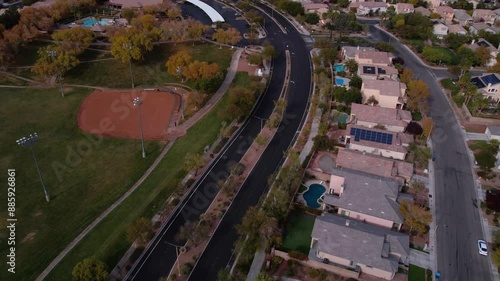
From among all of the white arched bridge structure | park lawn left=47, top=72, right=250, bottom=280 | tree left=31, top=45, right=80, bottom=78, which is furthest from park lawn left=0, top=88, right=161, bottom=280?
the white arched bridge structure

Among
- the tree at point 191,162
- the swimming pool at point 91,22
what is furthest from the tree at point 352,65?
the swimming pool at point 91,22

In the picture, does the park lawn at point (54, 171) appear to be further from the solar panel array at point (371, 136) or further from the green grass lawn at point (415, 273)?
the green grass lawn at point (415, 273)

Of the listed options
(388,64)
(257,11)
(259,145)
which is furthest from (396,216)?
(257,11)

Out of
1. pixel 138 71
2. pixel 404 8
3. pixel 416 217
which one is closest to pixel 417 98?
pixel 416 217

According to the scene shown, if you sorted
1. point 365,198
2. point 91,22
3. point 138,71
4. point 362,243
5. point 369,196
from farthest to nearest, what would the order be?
point 91,22
point 138,71
point 369,196
point 365,198
point 362,243

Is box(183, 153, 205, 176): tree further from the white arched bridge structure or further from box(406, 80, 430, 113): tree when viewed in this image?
the white arched bridge structure

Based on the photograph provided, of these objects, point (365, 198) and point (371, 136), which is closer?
point (365, 198)

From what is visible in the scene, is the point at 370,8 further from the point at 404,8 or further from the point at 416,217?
the point at 416,217
